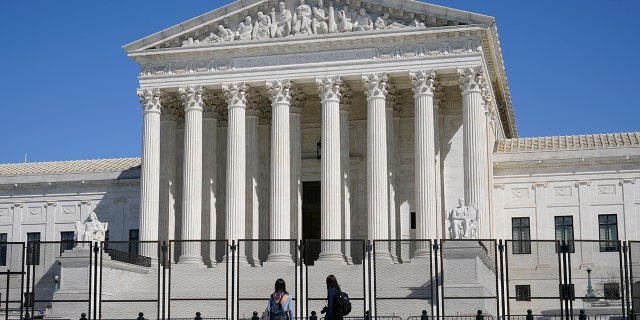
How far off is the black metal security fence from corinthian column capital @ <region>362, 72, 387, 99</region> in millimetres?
8940

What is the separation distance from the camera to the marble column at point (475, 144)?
2211 inches

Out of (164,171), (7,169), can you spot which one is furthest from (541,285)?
(7,169)

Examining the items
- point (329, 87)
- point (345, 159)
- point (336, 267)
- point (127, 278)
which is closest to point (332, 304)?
point (127, 278)

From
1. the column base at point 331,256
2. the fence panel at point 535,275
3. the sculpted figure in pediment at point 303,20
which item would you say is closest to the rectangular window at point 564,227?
the fence panel at point 535,275

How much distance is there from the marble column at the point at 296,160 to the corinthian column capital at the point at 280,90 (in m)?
1.27

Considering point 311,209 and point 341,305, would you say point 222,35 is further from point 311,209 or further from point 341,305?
point 341,305

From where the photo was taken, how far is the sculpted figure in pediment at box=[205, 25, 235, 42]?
61531mm

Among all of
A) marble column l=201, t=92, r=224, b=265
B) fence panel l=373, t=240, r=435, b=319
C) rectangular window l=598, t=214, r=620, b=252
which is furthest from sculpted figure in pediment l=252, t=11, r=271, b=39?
rectangular window l=598, t=214, r=620, b=252

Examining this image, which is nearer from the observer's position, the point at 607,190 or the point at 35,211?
the point at 607,190

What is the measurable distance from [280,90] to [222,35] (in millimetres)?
5268

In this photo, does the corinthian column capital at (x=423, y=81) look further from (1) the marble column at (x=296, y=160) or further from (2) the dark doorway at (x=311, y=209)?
(2) the dark doorway at (x=311, y=209)

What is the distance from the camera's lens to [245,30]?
201 feet

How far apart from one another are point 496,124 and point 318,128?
13768 mm

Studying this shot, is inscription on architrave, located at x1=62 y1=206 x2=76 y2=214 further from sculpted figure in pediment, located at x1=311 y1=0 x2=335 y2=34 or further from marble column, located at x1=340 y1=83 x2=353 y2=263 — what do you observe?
sculpted figure in pediment, located at x1=311 y1=0 x2=335 y2=34
